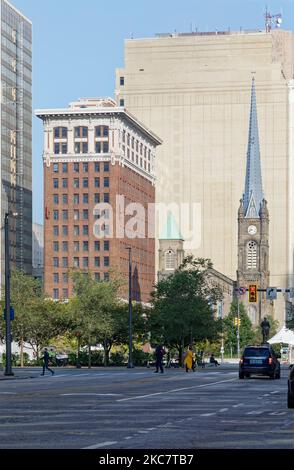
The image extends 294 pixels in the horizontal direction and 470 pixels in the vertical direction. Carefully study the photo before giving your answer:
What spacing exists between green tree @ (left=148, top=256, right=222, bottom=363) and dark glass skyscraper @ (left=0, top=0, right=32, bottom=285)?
80689 millimetres

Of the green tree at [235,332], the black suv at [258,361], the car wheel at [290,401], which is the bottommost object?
the green tree at [235,332]

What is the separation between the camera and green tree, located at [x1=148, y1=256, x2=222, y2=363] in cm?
10481

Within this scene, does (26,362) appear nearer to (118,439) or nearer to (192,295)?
(192,295)

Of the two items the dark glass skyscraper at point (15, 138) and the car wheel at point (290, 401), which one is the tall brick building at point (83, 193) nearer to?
the dark glass skyscraper at point (15, 138)

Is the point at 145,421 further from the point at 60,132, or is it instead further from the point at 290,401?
the point at 60,132

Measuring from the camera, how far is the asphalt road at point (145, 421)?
63.5 ft

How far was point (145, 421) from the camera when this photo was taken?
25125 mm

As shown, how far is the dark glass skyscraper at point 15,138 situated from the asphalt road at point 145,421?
15026 centimetres

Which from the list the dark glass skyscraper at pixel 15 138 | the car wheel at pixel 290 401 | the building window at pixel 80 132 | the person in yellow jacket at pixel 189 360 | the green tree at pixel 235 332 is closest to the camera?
the car wheel at pixel 290 401

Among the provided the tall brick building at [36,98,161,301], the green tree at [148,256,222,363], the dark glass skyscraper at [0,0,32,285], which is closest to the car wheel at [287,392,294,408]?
the green tree at [148,256,222,363]

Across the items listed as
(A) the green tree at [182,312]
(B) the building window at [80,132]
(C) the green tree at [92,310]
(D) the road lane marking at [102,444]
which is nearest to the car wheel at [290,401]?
(D) the road lane marking at [102,444]
